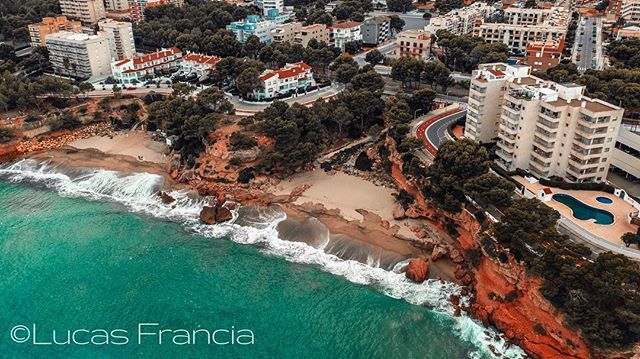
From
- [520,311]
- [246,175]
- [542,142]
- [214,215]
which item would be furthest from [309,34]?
[520,311]

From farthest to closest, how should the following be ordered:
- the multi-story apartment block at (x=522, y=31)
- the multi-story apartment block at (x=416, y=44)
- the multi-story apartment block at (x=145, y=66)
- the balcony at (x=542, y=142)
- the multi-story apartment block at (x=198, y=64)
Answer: the multi-story apartment block at (x=522, y=31)
the multi-story apartment block at (x=416, y=44)
the multi-story apartment block at (x=145, y=66)
the multi-story apartment block at (x=198, y=64)
the balcony at (x=542, y=142)

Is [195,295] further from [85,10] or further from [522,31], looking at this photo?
[85,10]

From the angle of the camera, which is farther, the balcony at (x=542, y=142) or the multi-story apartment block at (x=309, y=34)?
the multi-story apartment block at (x=309, y=34)

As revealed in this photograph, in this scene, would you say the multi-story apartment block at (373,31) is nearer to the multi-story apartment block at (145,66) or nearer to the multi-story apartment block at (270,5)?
the multi-story apartment block at (270,5)

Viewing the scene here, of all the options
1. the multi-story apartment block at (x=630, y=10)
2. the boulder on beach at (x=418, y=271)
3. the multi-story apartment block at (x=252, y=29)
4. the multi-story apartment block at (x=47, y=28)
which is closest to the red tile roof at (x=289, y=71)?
the multi-story apartment block at (x=252, y=29)

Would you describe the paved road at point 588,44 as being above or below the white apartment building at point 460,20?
below
